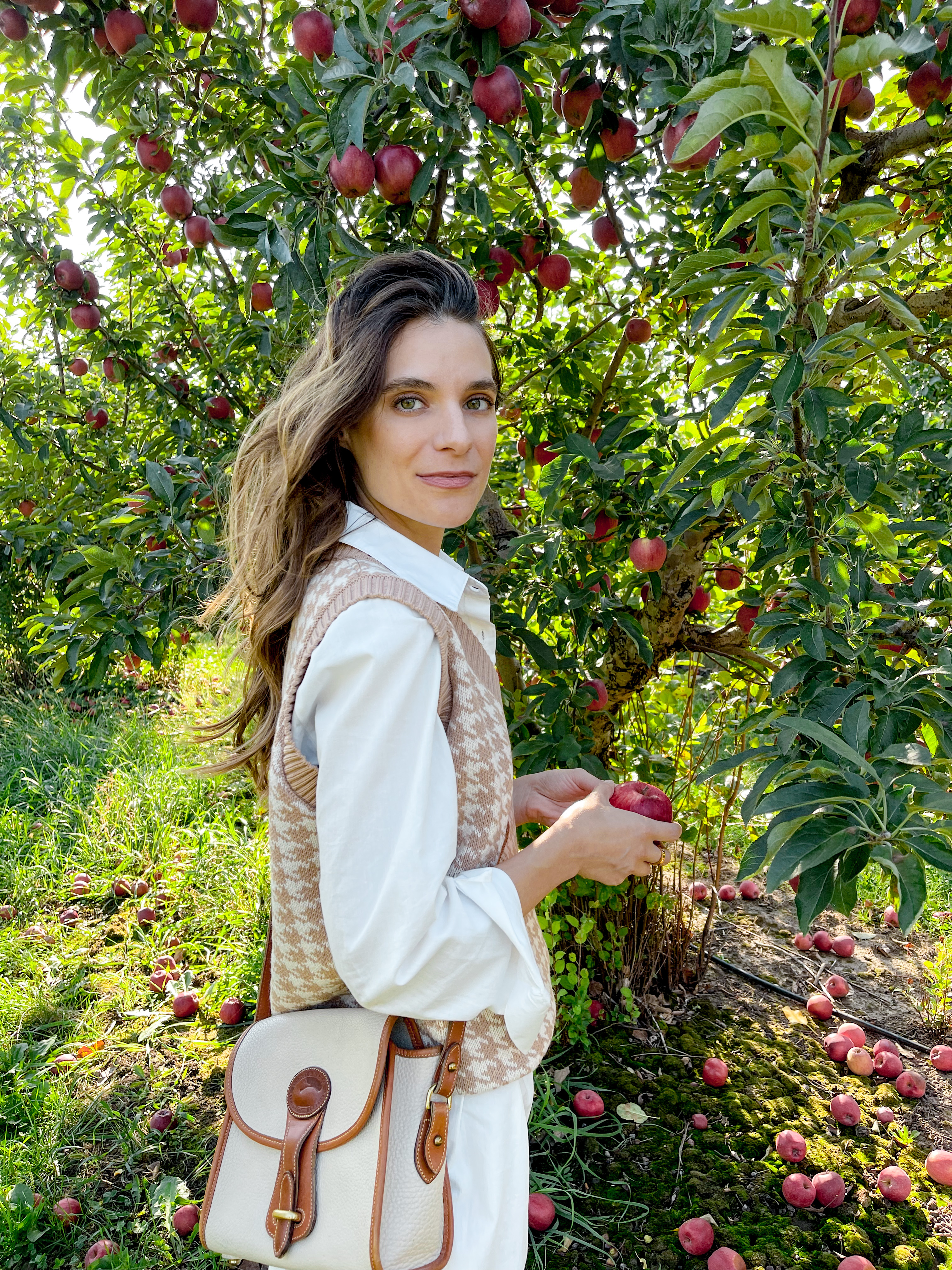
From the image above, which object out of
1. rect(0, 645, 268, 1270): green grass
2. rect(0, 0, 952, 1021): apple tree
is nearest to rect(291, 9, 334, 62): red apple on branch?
rect(0, 0, 952, 1021): apple tree

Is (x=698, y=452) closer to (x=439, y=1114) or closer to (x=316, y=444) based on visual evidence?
(x=316, y=444)

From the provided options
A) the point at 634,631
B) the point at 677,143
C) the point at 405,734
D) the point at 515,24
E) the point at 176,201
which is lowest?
the point at 405,734

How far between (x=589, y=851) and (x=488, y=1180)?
1.34 ft

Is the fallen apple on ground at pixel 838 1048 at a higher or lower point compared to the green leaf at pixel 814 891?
lower

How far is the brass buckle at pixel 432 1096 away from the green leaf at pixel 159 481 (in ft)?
3.98

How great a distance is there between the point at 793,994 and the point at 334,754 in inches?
88.6

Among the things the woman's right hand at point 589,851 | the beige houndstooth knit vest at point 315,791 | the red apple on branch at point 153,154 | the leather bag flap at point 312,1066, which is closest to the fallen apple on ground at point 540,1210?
the beige houndstooth knit vest at point 315,791

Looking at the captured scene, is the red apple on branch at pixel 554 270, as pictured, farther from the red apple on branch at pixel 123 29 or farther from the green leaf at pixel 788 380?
the green leaf at pixel 788 380

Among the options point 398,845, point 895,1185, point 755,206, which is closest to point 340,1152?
point 398,845

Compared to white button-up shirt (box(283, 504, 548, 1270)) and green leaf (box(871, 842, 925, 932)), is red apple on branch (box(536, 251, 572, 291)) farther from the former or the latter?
green leaf (box(871, 842, 925, 932))

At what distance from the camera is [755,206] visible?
3.16ft

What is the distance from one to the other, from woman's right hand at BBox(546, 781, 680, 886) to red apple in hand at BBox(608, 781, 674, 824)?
68 mm

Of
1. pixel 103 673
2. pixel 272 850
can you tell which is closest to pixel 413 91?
pixel 272 850

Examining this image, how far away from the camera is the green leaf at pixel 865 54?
0.85 m
